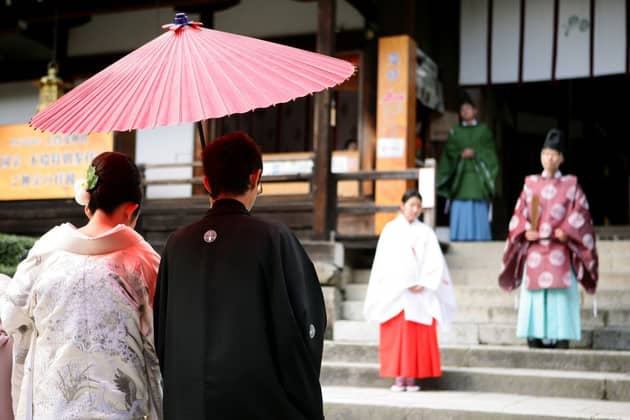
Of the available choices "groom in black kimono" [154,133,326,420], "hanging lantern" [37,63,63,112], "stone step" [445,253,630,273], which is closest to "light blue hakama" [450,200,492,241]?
"stone step" [445,253,630,273]

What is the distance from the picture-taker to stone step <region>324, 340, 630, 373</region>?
7.49 metres

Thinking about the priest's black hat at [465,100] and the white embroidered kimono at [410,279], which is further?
the priest's black hat at [465,100]

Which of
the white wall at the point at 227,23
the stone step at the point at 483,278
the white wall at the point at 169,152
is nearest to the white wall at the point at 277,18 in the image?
the white wall at the point at 227,23

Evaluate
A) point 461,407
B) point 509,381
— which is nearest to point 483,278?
point 509,381

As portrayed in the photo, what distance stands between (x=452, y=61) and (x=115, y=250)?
10.4m

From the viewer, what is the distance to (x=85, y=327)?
131 inches

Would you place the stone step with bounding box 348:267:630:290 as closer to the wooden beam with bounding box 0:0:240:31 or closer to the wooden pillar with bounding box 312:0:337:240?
the wooden pillar with bounding box 312:0:337:240

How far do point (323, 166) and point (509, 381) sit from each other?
4.00m

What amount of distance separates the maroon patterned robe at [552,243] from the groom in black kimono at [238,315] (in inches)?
206

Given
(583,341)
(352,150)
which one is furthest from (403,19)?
(583,341)

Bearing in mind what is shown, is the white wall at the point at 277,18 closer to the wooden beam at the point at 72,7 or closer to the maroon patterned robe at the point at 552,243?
the wooden beam at the point at 72,7

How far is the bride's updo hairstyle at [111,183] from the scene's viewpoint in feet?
11.3

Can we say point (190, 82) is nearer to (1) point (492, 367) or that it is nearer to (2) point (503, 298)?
(1) point (492, 367)

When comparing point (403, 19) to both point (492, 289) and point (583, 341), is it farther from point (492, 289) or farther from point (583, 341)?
point (583, 341)
